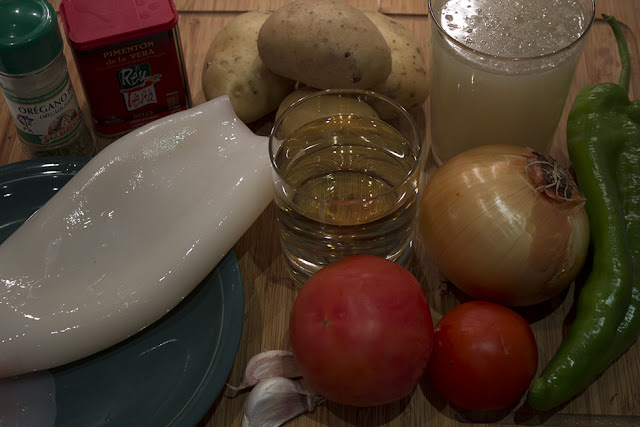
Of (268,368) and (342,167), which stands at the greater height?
(342,167)

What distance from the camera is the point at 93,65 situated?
108cm

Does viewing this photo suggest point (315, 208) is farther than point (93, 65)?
No

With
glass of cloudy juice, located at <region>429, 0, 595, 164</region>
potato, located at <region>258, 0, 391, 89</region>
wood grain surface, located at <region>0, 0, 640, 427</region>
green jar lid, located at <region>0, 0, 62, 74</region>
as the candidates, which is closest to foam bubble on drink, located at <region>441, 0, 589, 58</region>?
glass of cloudy juice, located at <region>429, 0, 595, 164</region>

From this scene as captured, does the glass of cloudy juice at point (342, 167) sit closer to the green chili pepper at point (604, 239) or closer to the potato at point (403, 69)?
the potato at point (403, 69)

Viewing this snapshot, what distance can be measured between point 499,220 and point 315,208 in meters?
0.24

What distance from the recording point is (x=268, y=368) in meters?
0.95

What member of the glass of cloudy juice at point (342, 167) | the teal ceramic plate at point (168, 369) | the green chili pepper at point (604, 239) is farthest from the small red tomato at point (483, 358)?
the teal ceramic plate at point (168, 369)

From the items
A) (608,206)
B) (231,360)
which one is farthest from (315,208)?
(608,206)

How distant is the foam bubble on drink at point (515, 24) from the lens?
990 mm

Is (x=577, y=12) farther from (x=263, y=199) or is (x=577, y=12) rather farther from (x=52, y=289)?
(x=52, y=289)

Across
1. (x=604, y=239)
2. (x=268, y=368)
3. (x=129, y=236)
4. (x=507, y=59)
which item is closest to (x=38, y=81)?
(x=129, y=236)

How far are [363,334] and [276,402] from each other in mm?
197

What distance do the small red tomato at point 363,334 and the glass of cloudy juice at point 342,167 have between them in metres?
0.10

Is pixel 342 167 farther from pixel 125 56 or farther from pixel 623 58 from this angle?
pixel 623 58
